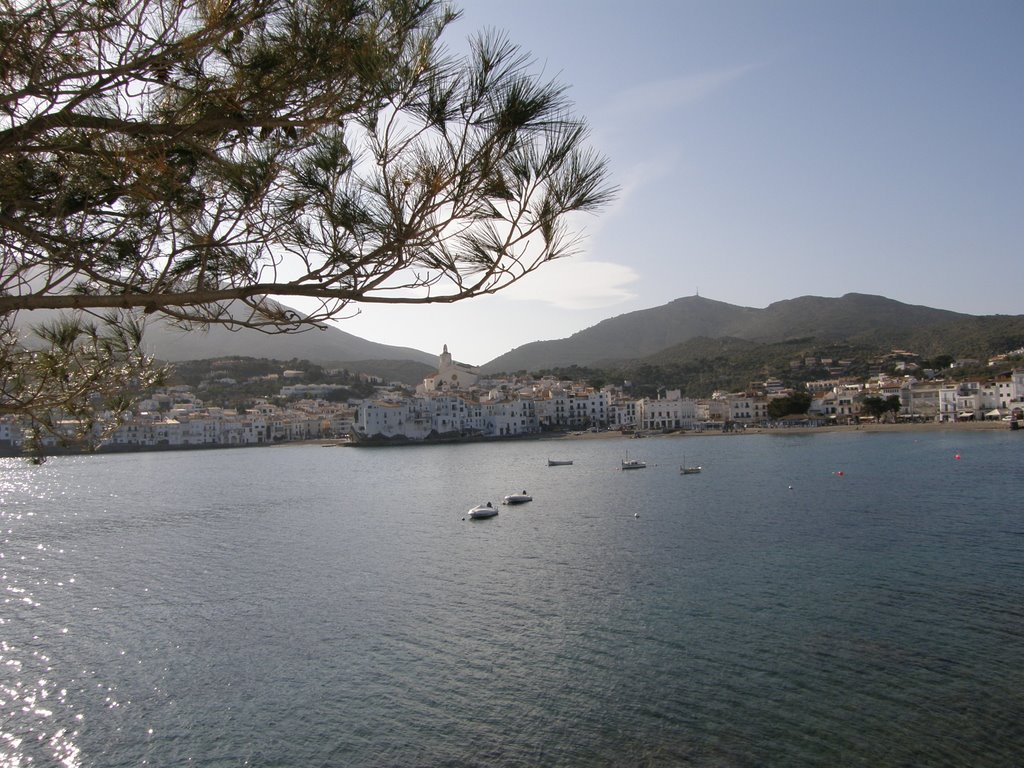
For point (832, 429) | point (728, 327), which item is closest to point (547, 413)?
point (832, 429)

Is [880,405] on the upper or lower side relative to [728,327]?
lower

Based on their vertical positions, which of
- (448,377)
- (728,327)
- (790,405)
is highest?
(728,327)

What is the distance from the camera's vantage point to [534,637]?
9.23 metres

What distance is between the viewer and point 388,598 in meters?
11.5

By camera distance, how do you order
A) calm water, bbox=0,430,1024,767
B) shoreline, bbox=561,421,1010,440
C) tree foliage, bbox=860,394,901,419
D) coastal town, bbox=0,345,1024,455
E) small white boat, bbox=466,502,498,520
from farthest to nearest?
coastal town, bbox=0,345,1024,455
tree foliage, bbox=860,394,901,419
shoreline, bbox=561,421,1010,440
small white boat, bbox=466,502,498,520
calm water, bbox=0,430,1024,767

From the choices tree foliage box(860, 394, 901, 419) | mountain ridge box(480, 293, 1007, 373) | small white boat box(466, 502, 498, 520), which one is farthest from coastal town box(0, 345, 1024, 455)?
small white boat box(466, 502, 498, 520)

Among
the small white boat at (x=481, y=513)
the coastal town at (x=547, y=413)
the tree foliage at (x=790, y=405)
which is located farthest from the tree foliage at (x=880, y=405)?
the small white boat at (x=481, y=513)

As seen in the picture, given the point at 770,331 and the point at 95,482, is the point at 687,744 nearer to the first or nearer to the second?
the point at 95,482

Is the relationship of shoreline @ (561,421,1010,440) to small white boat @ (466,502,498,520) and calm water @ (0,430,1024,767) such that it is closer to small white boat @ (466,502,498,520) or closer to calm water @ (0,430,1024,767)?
calm water @ (0,430,1024,767)

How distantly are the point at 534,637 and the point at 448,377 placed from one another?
77.1 m

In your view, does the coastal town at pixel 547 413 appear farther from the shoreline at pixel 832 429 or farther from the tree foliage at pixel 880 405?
the shoreline at pixel 832 429

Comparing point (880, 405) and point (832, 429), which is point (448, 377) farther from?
point (880, 405)

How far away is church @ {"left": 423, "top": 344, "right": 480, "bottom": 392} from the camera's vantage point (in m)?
81.6

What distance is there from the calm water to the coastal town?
40.5 meters
